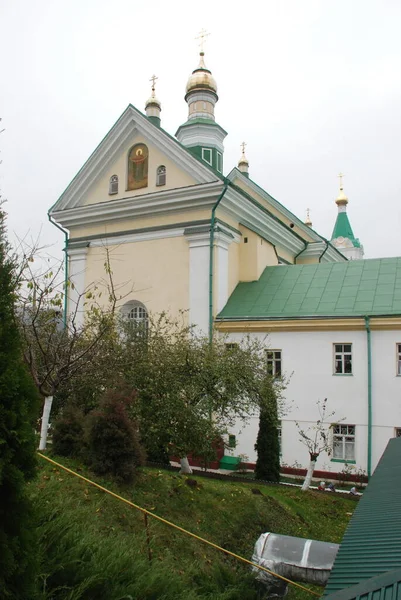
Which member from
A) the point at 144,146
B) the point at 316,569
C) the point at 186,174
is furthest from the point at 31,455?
the point at 144,146

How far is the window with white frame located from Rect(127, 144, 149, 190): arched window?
11.6m

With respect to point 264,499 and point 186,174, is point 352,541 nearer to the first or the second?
point 264,499

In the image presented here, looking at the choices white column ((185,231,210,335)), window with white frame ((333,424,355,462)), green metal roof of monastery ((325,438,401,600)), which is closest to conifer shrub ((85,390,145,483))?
green metal roof of monastery ((325,438,401,600))

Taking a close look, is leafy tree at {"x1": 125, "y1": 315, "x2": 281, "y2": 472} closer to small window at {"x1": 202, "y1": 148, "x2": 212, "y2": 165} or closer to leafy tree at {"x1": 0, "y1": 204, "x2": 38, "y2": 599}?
leafy tree at {"x1": 0, "y1": 204, "x2": 38, "y2": 599}

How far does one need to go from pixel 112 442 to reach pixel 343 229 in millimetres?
47015

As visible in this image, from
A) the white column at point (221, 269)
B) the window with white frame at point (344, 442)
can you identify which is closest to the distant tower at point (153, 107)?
the white column at point (221, 269)

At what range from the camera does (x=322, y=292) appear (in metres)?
18.4

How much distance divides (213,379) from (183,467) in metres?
2.29

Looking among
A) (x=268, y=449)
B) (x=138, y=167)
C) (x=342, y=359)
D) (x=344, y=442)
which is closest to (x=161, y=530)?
(x=268, y=449)

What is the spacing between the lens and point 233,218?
788 inches

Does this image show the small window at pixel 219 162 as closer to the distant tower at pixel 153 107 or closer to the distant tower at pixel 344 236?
the distant tower at pixel 153 107

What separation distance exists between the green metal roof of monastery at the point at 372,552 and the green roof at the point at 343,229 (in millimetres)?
47411

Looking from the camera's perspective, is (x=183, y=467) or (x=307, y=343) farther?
(x=307, y=343)

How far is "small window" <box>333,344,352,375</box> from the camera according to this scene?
16297 mm
